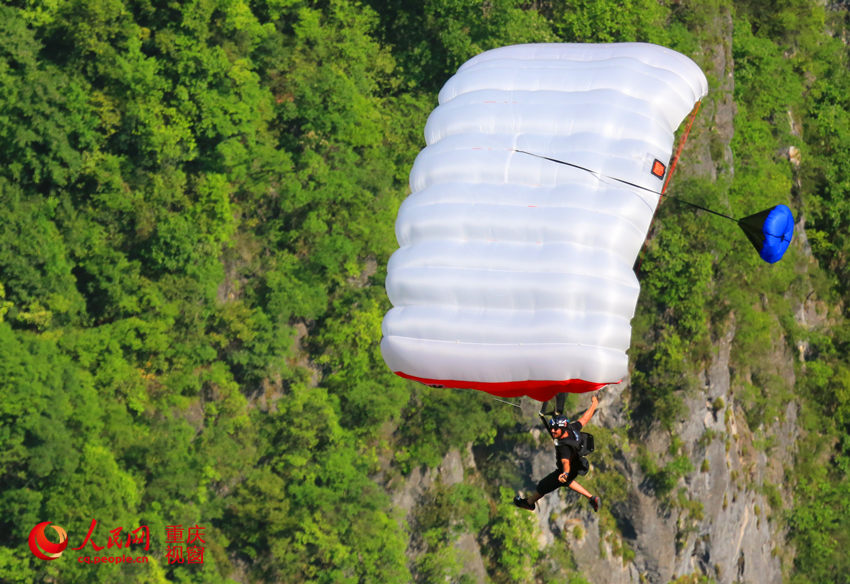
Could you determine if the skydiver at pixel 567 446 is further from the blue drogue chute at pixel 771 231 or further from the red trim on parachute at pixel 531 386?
the blue drogue chute at pixel 771 231

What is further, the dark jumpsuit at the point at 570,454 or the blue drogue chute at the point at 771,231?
the dark jumpsuit at the point at 570,454

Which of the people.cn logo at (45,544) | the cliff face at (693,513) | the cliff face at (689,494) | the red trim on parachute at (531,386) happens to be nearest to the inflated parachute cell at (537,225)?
the red trim on parachute at (531,386)

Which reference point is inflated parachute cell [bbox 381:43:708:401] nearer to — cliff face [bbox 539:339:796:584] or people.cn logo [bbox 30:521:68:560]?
people.cn logo [bbox 30:521:68:560]

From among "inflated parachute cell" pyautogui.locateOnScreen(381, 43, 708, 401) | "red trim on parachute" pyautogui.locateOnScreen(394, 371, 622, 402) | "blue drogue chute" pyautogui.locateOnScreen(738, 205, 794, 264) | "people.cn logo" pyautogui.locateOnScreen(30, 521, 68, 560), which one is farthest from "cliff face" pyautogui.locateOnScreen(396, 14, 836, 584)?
"blue drogue chute" pyautogui.locateOnScreen(738, 205, 794, 264)

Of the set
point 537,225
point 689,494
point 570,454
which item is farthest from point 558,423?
point 689,494

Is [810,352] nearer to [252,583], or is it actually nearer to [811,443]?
[811,443]

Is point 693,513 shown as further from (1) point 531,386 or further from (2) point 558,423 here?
(1) point 531,386

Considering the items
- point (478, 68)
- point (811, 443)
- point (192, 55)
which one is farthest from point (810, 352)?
point (478, 68)
